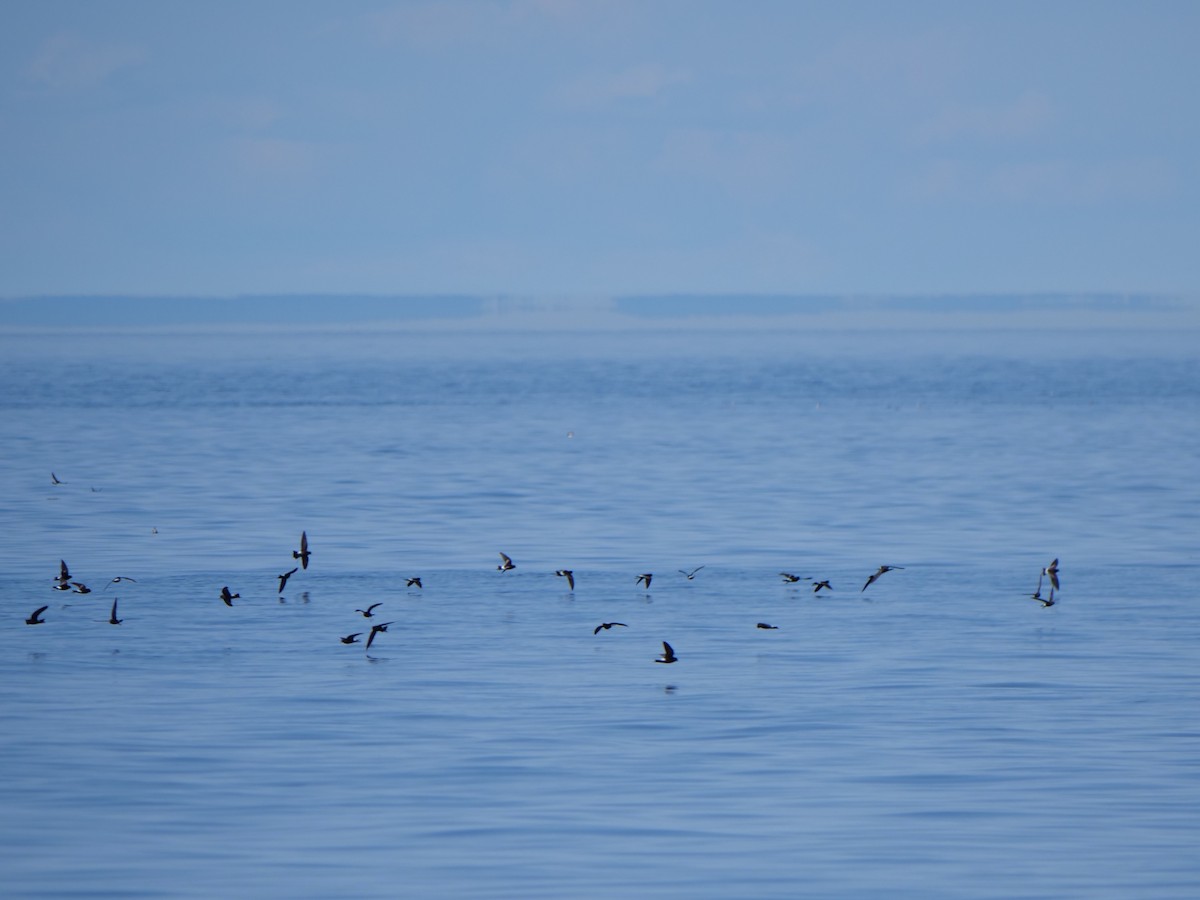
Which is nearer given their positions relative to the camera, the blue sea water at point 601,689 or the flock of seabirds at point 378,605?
the blue sea water at point 601,689

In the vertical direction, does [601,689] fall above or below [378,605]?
below

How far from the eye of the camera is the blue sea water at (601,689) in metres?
14.7

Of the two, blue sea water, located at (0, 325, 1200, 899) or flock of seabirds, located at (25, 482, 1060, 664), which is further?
flock of seabirds, located at (25, 482, 1060, 664)

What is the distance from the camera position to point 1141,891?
45.5 feet

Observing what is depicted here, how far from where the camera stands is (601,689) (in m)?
20.8

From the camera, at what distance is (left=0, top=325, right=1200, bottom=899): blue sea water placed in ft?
48.2

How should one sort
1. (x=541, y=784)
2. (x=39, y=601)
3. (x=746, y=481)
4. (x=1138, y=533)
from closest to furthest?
(x=541, y=784) → (x=39, y=601) → (x=1138, y=533) → (x=746, y=481)

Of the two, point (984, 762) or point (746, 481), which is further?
point (746, 481)

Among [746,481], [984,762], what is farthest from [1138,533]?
[984,762]

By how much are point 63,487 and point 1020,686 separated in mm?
31778

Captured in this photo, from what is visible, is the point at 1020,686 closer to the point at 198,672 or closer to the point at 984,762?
the point at 984,762

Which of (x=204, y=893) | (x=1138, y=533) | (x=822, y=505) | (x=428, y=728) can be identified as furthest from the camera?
(x=822, y=505)

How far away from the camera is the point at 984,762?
17359 mm

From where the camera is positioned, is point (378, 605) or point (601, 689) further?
point (378, 605)
